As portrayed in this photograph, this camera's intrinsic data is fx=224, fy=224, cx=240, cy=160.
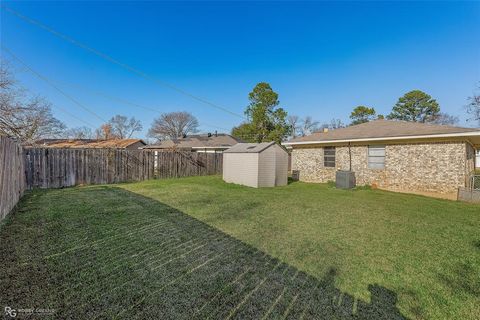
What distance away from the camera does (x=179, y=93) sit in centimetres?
1800

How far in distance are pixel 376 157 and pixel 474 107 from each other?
46.8ft

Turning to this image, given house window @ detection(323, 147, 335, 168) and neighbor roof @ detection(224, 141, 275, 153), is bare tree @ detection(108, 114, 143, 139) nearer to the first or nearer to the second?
neighbor roof @ detection(224, 141, 275, 153)

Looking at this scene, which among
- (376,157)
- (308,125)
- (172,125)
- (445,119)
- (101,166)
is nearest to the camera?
(376,157)

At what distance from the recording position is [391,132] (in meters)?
10.3

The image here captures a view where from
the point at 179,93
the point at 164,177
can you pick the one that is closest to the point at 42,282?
the point at 164,177

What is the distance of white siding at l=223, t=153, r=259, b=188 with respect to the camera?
10.8 m

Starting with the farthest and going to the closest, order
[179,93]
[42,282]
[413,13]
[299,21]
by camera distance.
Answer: [179,93] → [299,21] → [413,13] → [42,282]

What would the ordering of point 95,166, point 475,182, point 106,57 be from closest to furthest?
point 475,182 → point 95,166 → point 106,57

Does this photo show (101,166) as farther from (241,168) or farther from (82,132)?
(82,132)

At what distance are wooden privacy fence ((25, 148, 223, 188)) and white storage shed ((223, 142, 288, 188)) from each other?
A: 417 cm

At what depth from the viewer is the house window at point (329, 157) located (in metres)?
12.6

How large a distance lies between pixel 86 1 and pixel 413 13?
1481 centimetres

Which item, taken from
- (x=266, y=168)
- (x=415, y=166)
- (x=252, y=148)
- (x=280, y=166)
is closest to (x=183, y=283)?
(x=266, y=168)

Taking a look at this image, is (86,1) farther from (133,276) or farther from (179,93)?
(133,276)
